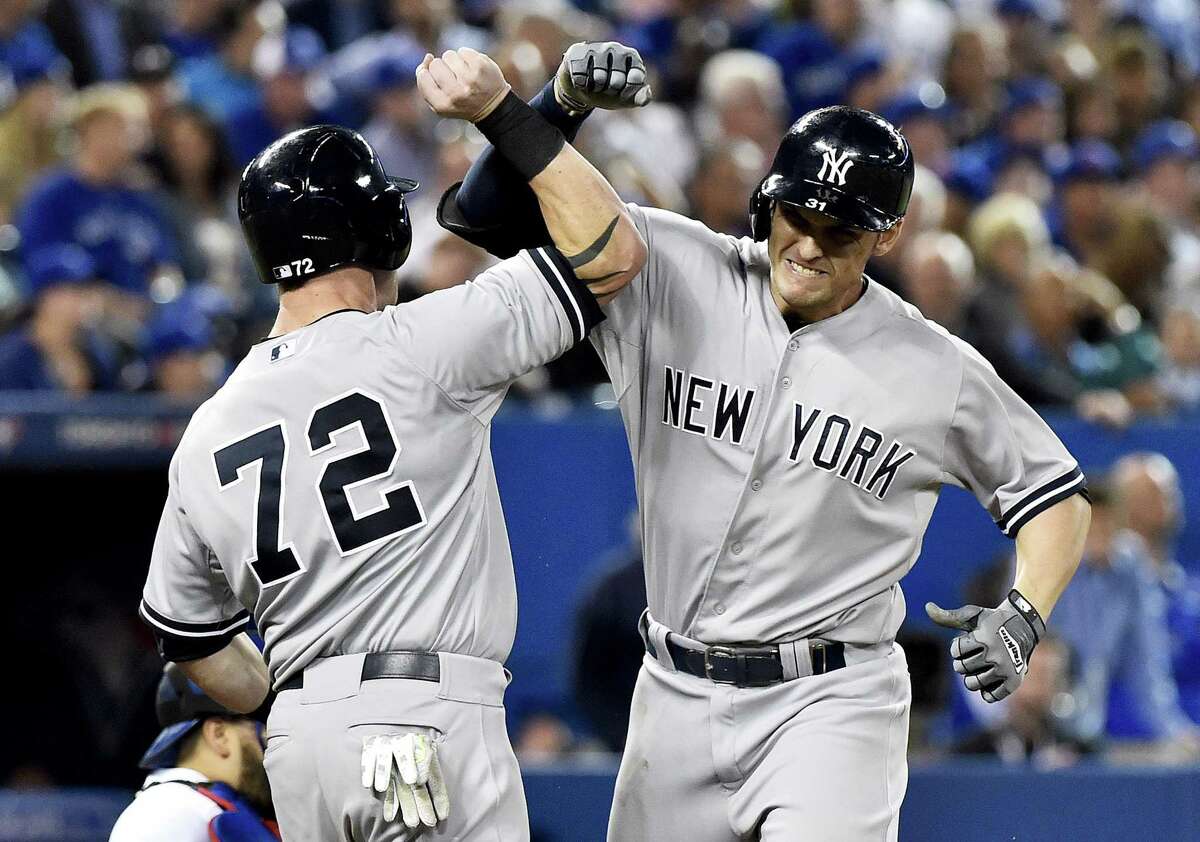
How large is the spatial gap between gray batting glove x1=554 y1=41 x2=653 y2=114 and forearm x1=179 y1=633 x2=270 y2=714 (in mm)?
1325

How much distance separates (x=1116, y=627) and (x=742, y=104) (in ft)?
10.6

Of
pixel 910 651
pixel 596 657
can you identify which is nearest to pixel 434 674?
pixel 596 657

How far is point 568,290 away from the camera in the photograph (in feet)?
11.1

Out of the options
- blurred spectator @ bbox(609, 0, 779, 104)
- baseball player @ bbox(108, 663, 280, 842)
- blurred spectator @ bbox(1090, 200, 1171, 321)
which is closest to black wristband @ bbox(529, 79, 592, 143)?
baseball player @ bbox(108, 663, 280, 842)

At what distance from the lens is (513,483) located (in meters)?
6.61

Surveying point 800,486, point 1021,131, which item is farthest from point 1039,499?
point 1021,131

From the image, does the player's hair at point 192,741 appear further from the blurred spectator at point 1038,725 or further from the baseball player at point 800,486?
the blurred spectator at point 1038,725

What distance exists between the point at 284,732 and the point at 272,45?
5.81m

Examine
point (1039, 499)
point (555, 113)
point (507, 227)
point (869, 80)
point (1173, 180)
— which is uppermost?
point (555, 113)

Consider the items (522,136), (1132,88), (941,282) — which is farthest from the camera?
(1132,88)

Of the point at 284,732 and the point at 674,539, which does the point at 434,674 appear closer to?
the point at 284,732

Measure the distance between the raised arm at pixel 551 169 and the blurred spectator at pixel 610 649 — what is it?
296 centimetres

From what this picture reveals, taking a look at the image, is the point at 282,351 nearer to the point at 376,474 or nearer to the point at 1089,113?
the point at 376,474

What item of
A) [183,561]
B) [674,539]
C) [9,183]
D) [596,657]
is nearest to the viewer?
[183,561]
